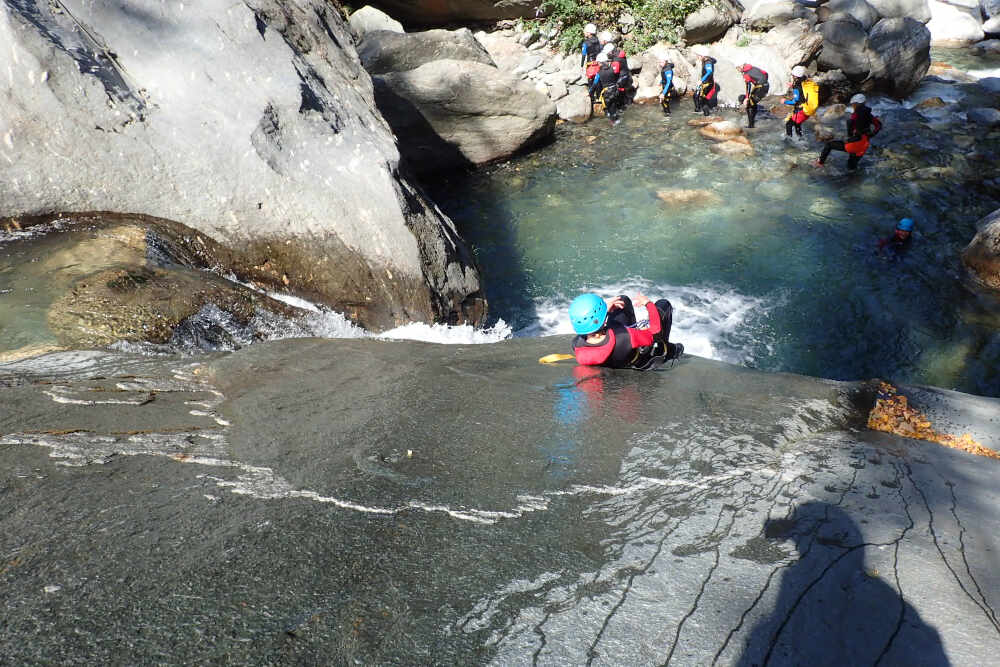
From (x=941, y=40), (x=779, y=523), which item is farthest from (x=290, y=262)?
(x=941, y=40)

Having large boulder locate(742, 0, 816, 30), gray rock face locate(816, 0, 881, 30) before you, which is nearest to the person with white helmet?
large boulder locate(742, 0, 816, 30)

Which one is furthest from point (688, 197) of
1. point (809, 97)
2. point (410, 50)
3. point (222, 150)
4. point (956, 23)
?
point (956, 23)

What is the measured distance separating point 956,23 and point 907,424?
1827cm

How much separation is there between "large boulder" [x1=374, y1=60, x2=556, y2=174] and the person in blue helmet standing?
611 centimetres

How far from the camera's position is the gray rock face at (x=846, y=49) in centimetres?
1320

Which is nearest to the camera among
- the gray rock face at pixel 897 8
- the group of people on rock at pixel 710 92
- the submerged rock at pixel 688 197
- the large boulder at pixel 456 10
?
the submerged rock at pixel 688 197

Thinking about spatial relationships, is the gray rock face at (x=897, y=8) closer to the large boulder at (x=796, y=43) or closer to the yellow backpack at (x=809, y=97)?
the large boulder at (x=796, y=43)

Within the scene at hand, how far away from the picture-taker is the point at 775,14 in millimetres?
14414

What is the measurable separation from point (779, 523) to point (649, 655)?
3.08 feet

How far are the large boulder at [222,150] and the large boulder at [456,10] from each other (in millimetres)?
9623

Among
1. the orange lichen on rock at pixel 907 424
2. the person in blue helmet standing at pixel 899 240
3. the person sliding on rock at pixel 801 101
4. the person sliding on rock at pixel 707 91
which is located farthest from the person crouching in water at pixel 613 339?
the person sliding on rock at pixel 707 91

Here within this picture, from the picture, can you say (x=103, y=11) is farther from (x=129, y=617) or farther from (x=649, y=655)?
(x=649, y=655)

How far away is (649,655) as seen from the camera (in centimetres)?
187

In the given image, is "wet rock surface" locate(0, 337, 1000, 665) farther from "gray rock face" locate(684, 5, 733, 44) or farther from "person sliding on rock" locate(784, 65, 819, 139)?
"gray rock face" locate(684, 5, 733, 44)
